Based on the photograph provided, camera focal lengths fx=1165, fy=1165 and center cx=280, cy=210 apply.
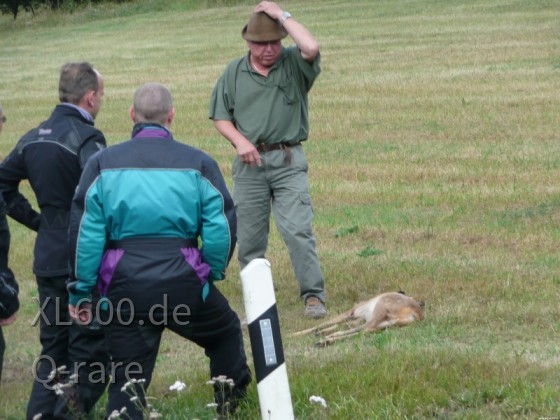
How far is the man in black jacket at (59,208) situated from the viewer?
6129mm

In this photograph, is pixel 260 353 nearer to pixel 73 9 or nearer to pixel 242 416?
pixel 242 416

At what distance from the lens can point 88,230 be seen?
5.30 m

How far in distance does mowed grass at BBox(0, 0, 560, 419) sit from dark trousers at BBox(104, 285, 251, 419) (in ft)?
1.58

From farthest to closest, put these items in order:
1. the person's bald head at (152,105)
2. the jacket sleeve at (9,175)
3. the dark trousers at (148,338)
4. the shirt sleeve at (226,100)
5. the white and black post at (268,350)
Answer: the shirt sleeve at (226,100), the jacket sleeve at (9,175), the person's bald head at (152,105), the dark trousers at (148,338), the white and black post at (268,350)

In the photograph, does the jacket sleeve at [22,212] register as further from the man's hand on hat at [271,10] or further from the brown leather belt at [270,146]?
the man's hand on hat at [271,10]

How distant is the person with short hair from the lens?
17.3 ft

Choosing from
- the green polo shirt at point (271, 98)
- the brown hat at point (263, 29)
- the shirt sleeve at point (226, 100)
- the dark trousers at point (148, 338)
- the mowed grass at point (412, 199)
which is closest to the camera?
the dark trousers at point (148, 338)

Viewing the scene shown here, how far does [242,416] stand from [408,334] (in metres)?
1.92

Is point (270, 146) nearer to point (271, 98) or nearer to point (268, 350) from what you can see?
point (271, 98)

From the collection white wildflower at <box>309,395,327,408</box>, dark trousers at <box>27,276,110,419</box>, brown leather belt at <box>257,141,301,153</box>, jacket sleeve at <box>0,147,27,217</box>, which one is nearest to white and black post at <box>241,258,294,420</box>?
white wildflower at <box>309,395,327,408</box>

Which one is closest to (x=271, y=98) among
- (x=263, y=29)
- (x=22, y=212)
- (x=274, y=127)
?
(x=274, y=127)

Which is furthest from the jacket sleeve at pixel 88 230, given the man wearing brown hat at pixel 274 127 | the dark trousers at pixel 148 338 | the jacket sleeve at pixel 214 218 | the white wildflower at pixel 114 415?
the man wearing brown hat at pixel 274 127

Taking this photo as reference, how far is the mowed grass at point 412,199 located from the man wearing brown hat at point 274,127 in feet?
1.98

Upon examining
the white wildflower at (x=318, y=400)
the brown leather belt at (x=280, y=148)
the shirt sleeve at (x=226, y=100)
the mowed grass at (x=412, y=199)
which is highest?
the shirt sleeve at (x=226, y=100)
